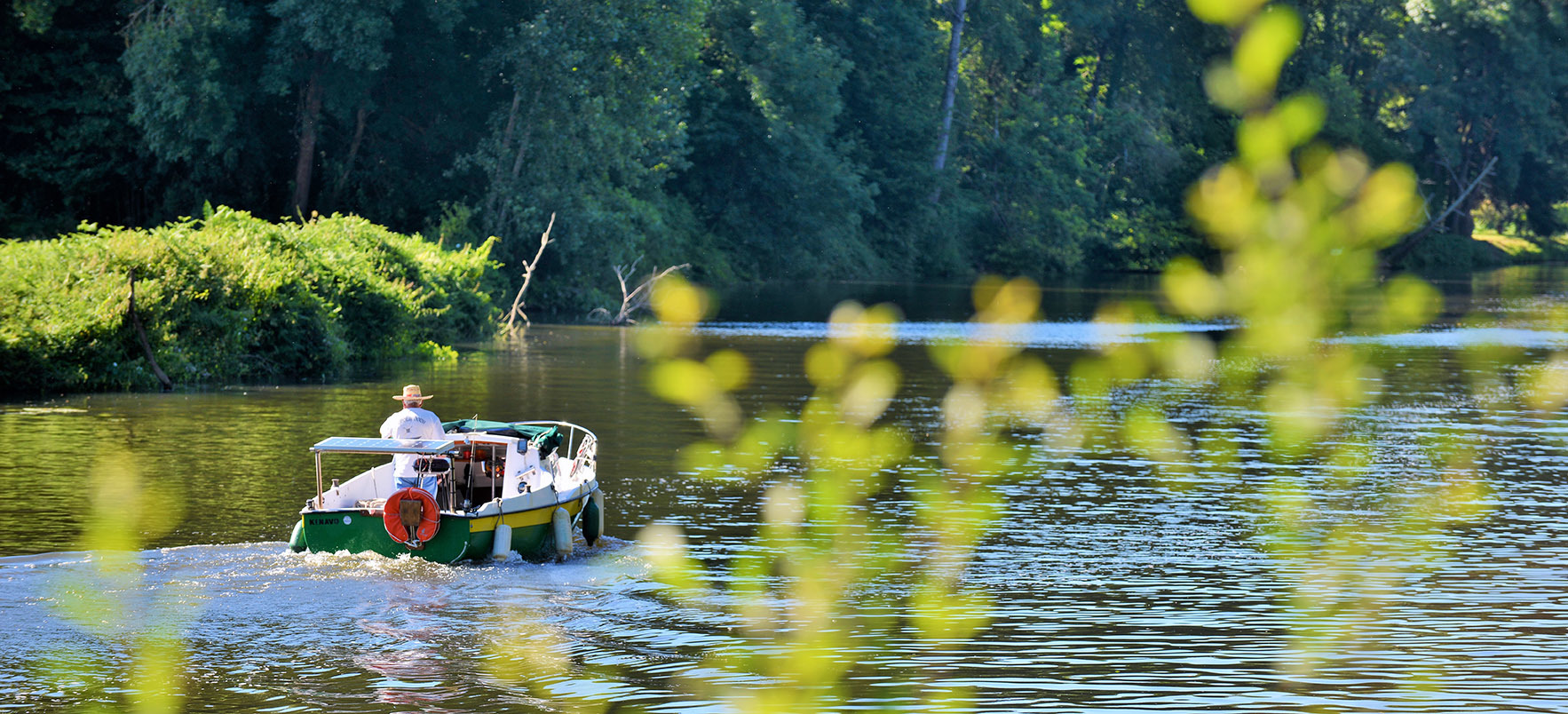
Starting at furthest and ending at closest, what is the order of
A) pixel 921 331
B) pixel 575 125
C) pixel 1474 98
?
1. pixel 1474 98
2. pixel 575 125
3. pixel 921 331

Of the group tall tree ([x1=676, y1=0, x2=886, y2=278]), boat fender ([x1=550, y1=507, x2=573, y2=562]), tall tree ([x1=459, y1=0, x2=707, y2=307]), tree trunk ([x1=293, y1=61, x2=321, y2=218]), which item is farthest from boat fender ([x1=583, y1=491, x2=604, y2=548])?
tall tree ([x1=676, y1=0, x2=886, y2=278])

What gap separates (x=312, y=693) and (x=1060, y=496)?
13.3m

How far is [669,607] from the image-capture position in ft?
53.1

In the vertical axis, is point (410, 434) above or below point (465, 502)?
above

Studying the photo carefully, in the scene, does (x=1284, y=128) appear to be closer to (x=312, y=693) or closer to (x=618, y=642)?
(x=312, y=693)

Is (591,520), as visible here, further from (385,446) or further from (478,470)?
(385,446)

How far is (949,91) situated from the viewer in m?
97.6

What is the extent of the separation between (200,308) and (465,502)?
765 inches

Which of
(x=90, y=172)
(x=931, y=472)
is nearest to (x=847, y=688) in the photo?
(x=931, y=472)

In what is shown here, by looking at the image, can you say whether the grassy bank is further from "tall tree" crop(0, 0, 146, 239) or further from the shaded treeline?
"tall tree" crop(0, 0, 146, 239)

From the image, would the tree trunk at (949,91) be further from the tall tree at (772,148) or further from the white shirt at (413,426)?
the white shirt at (413,426)

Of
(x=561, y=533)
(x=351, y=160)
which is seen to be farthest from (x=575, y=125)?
(x=561, y=533)

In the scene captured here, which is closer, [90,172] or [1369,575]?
[1369,575]

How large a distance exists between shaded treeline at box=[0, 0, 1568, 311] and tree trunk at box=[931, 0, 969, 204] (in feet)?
0.72
